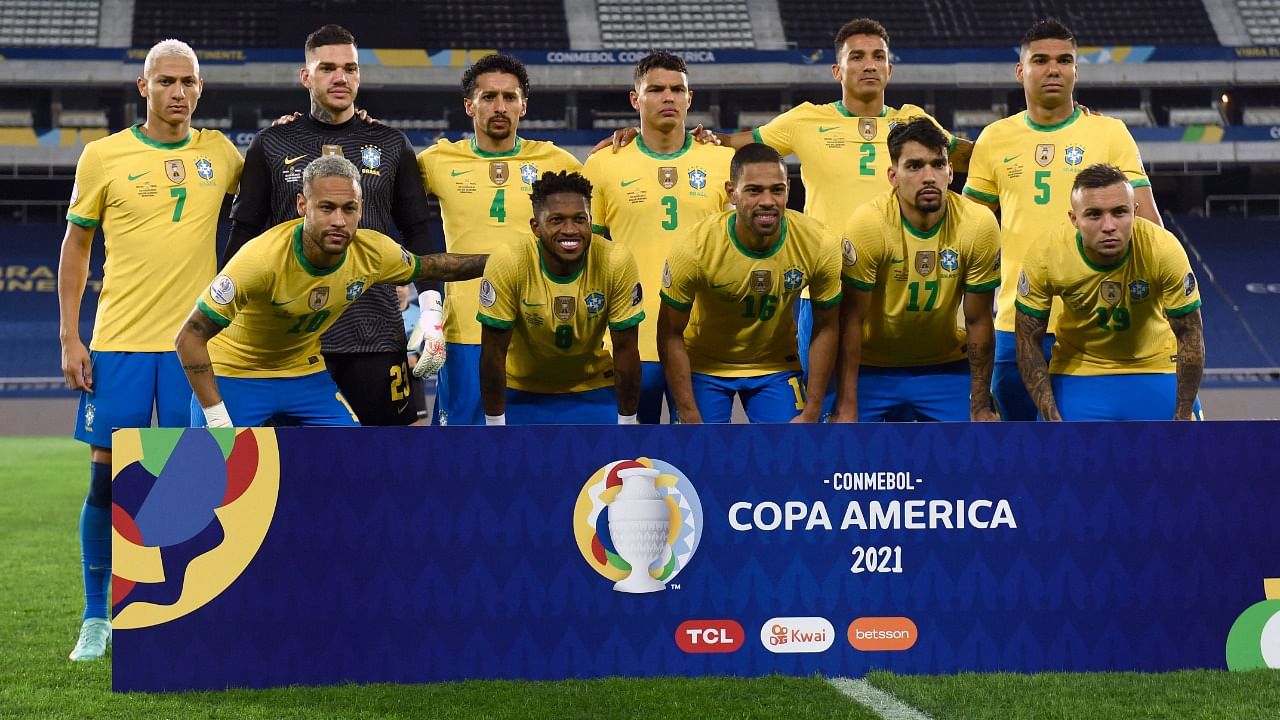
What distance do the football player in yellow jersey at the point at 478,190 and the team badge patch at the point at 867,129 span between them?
1.20 m

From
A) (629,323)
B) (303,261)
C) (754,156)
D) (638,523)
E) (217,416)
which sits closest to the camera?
(638,523)

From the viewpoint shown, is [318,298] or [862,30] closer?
[318,298]

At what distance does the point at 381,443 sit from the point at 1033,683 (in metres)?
2.06

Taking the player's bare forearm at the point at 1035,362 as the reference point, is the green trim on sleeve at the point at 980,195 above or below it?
above

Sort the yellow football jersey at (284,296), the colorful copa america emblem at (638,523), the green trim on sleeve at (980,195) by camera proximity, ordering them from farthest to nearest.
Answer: the green trim on sleeve at (980,195)
the yellow football jersey at (284,296)
the colorful copa america emblem at (638,523)

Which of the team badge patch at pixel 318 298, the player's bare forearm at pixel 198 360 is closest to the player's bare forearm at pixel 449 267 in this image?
the team badge patch at pixel 318 298

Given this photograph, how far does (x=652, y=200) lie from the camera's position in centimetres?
507

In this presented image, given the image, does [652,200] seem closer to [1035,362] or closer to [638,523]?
[1035,362]

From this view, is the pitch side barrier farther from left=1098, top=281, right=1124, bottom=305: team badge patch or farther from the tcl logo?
left=1098, top=281, right=1124, bottom=305: team badge patch

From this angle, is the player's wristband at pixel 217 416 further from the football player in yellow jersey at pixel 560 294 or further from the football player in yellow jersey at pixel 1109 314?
the football player in yellow jersey at pixel 1109 314

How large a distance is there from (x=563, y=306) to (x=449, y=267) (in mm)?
444

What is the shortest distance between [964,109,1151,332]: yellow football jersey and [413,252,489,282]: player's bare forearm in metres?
2.11

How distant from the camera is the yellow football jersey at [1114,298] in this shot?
442cm

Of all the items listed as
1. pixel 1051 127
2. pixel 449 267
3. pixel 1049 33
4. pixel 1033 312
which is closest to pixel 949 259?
pixel 1033 312
